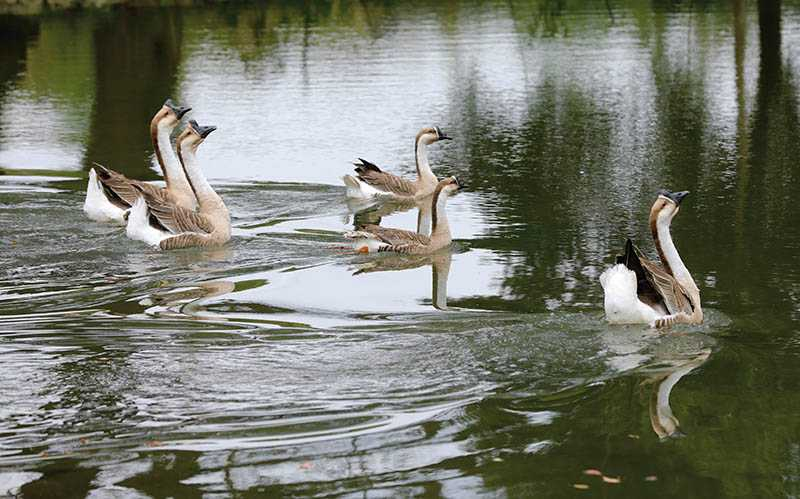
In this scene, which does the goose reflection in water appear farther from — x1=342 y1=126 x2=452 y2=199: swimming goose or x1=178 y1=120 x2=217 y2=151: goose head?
x1=178 y1=120 x2=217 y2=151: goose head

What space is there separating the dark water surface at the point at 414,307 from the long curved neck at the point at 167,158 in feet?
2.94

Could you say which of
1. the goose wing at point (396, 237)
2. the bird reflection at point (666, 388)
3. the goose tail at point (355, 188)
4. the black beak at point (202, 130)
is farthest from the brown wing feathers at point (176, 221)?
the bird reflection at point (666, 388)

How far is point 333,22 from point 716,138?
23980 millimetres

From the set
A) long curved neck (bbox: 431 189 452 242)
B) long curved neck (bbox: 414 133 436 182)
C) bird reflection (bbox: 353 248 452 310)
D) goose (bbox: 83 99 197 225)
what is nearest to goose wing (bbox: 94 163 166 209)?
goose (bbox: 83 99 197 225)

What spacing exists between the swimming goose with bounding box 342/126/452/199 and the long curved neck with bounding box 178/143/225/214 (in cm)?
242

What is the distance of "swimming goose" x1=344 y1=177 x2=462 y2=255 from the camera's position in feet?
46.1

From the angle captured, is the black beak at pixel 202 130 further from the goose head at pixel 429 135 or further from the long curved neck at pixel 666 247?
the long curved neck at pixel 666 247

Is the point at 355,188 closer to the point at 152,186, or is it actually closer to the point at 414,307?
the point at 152,186

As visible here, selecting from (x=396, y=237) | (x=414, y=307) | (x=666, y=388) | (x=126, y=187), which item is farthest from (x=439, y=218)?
(x=666, y=388)

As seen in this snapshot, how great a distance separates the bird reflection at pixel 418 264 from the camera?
13.2 m

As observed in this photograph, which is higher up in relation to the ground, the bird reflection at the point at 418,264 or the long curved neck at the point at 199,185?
the long curved neck at the point at 199,185

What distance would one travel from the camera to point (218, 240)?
572 inches

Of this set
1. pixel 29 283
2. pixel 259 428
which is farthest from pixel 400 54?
pixel 259 428

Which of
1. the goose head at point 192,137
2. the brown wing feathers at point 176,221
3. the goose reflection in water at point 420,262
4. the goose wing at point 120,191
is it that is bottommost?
the goose reflection in water at point 420,262
